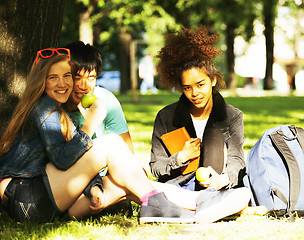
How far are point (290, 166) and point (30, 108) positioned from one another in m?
1.82

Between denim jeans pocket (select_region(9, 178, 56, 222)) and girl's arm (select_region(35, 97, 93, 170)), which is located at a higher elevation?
girl's arm (select_region(35, 97, 93, 170))

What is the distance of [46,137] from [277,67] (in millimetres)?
63355

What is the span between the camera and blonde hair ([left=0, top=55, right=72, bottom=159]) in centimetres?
306

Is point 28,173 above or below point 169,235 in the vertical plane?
above

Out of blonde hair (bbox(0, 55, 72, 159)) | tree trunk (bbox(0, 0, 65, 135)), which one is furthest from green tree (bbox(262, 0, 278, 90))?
blonde hair (bbox(0, 55, 72, 159))

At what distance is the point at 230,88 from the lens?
28.3m

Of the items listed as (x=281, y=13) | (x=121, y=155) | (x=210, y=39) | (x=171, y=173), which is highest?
(x=281, y=13)

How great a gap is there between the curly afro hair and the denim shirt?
1175 millimetres

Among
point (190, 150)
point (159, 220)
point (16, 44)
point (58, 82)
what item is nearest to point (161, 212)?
point (159, 220)

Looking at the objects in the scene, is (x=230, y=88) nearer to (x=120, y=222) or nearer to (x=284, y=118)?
(x=284, y=118)

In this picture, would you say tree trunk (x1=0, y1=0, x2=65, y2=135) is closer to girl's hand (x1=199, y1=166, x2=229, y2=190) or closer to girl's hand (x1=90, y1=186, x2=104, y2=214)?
girl's hand (x1=90, y1=186, x2=104, y2=214)

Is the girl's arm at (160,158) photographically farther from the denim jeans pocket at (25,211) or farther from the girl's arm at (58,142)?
the denim jeans pocket at (25,211)

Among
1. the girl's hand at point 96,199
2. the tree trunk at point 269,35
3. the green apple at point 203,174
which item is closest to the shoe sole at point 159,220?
the girl's hand at point 96,199

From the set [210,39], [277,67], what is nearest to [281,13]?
[277,67]
